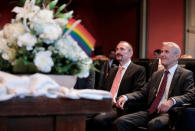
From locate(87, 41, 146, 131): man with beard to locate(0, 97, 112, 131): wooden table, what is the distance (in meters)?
1.85

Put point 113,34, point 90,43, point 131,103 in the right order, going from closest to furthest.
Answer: point 90,43, point 131,103, point 113,34

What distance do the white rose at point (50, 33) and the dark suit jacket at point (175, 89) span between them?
1755 mm

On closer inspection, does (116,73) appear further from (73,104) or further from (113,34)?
(113,34)

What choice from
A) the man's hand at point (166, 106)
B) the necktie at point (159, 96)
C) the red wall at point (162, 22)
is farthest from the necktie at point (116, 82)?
the red wall at point (162, 22)

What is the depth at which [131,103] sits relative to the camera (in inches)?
120

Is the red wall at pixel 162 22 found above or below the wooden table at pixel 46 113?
above

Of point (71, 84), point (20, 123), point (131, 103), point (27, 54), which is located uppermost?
point (27, 54)

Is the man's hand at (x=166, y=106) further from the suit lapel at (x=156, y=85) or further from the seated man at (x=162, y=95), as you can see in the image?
the suit lapel at (x=156, y=85)

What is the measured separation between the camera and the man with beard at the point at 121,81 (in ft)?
9.76

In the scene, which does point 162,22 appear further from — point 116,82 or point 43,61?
point 43,61

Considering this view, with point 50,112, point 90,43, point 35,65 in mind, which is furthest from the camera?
point 90,43

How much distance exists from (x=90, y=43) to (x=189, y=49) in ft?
19.7

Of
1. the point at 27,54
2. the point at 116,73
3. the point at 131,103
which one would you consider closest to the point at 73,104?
the point at 27,54

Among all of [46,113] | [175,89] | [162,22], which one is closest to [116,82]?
[175,89]
